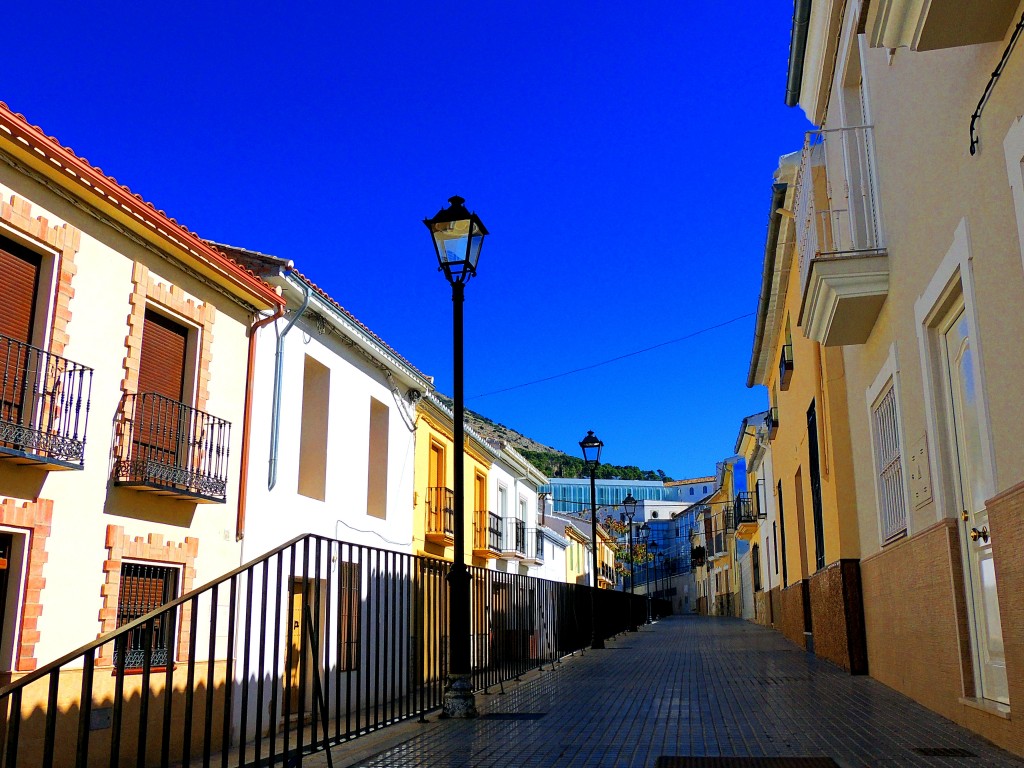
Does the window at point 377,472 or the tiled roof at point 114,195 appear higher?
the tiled roof at point 114,195

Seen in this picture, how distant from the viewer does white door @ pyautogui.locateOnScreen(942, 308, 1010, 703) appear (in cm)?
527

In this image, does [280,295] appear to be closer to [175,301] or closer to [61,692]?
[175,301]

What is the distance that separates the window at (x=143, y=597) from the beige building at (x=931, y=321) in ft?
25.4

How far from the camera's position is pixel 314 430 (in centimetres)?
1478

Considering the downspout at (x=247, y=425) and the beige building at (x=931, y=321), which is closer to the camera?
the beige building at (x=931, y=321)

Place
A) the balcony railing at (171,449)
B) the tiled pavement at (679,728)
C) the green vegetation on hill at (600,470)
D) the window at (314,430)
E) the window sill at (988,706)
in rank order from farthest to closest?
the green vegetation on hill at (600,470), the window at (314,430), the balcony railing at (171,449), the tiled pavement at (679,728), the window sill at (988,706)

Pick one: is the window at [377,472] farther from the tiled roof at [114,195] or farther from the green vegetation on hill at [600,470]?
the green vegetation on hill at [600,470]

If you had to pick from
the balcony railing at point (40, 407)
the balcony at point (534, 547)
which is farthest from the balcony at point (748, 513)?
the balcony railing at point (40, 407)

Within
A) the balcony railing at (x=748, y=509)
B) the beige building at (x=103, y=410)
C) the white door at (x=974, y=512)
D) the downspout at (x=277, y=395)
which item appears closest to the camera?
the white door at (x=974, y=512)

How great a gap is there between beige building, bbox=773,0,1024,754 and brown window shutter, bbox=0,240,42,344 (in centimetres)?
765

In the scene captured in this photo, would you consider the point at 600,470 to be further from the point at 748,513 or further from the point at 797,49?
the point at 797,49

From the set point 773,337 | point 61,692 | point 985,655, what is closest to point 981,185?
point 985,655

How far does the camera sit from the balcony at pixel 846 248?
24.9ft

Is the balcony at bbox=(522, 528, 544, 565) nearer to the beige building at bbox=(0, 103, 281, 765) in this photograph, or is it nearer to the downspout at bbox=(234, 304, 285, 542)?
the downspout at bbox=(234, 304, 285, 542)
